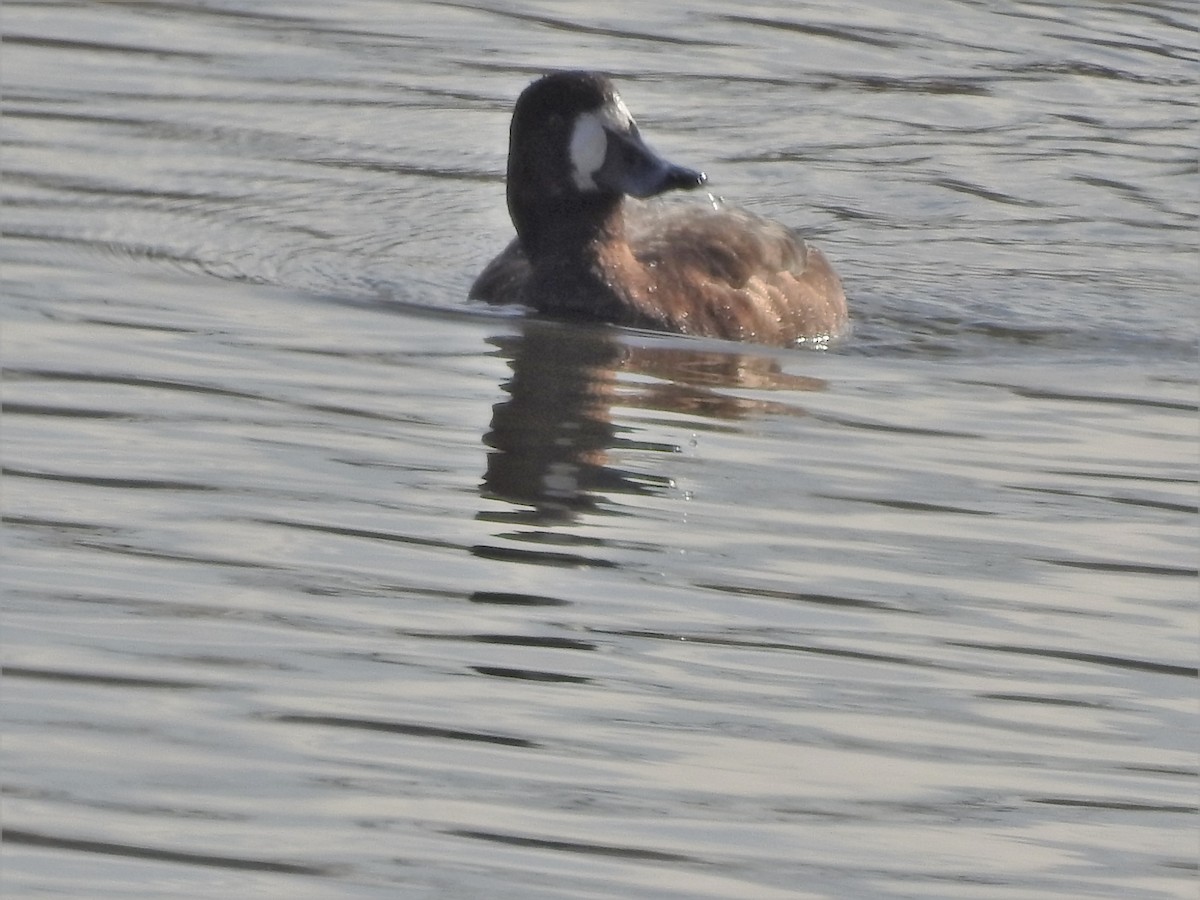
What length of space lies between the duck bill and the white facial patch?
0.8 inches

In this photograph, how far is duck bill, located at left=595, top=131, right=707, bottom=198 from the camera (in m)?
9.30

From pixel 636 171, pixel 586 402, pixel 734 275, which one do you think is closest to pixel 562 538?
pixel 586 402

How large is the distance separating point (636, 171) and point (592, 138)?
0.62 ft

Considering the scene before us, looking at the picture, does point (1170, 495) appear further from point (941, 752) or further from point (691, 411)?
point (941, 752)

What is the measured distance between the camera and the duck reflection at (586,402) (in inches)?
264

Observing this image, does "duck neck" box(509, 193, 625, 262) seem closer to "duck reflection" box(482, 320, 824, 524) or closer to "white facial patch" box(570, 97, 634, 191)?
"white facial patch" box(570, 97, 634, 191)

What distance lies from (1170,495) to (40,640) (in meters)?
3.04

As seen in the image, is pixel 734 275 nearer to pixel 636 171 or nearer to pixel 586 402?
pixel 636 171

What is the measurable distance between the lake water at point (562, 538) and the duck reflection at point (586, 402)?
24 mm

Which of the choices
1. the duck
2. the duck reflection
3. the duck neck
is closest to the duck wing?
the duck

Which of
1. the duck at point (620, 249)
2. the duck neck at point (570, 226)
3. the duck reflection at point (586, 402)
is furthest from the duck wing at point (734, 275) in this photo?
the duck reflection at point (586, 402)

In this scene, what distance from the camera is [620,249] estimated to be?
30.6 ft

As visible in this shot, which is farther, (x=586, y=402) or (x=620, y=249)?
(x=620, y=249)

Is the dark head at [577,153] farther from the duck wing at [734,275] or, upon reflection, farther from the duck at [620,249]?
the duck wing at [734,275]
